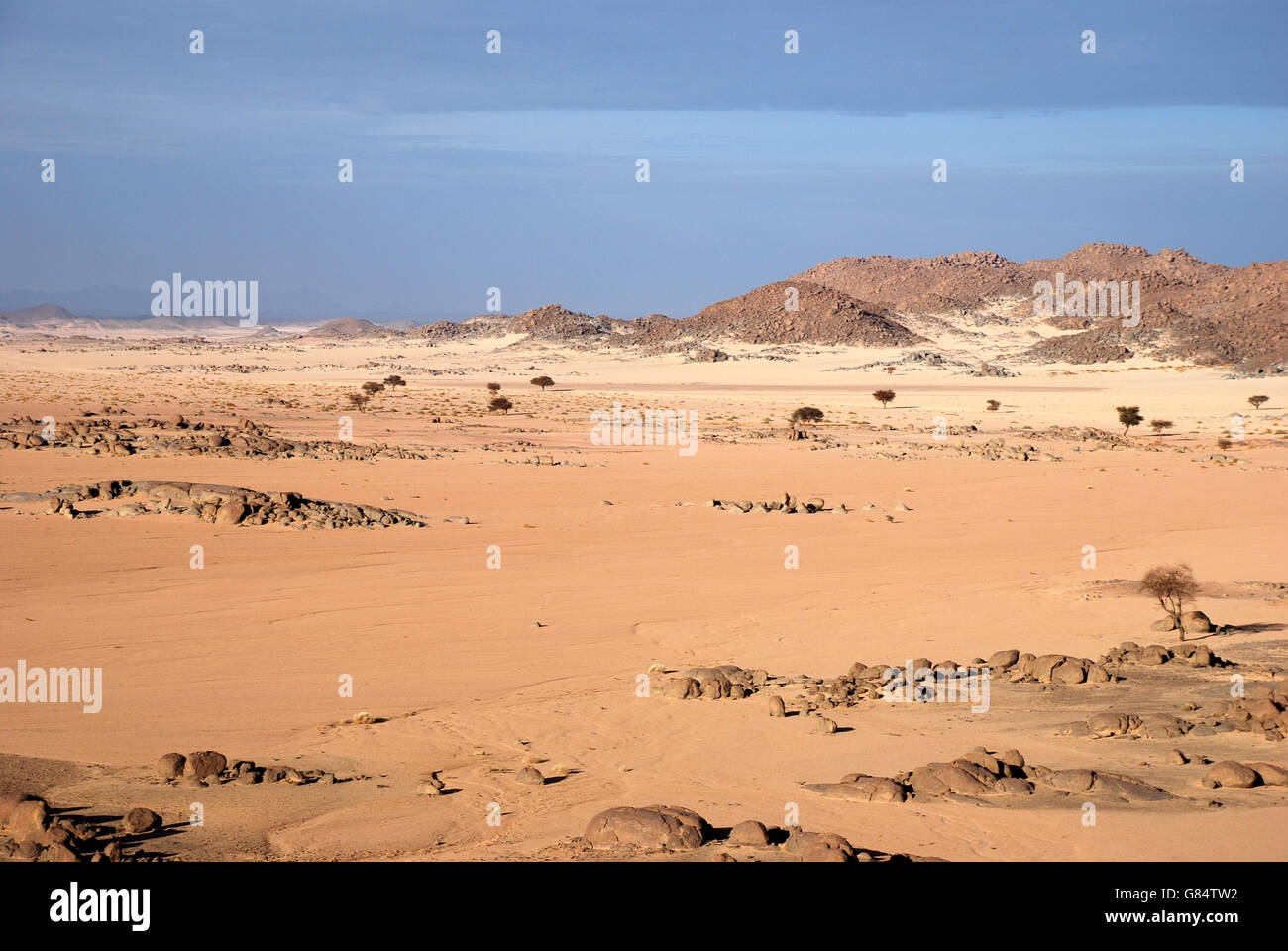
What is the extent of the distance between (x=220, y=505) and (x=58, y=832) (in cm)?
1338

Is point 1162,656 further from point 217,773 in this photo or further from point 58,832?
point 58,832

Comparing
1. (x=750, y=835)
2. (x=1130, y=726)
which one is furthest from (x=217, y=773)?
(x=1130, y=726)

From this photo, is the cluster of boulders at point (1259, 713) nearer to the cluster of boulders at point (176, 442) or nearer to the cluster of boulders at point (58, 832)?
the cluster of boulders at point (58, 832)

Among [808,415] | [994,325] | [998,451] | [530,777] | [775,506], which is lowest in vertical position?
[530,777]

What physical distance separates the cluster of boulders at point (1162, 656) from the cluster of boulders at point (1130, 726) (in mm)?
2135

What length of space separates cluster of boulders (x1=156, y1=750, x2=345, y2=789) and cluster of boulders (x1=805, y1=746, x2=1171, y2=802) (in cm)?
327

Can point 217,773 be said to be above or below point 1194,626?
below

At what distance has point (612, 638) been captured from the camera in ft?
41.0

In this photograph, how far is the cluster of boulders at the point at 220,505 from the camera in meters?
18.7

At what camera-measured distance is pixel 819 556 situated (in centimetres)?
1783

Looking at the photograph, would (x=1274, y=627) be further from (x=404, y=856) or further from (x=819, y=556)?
(x=404, y=856)
